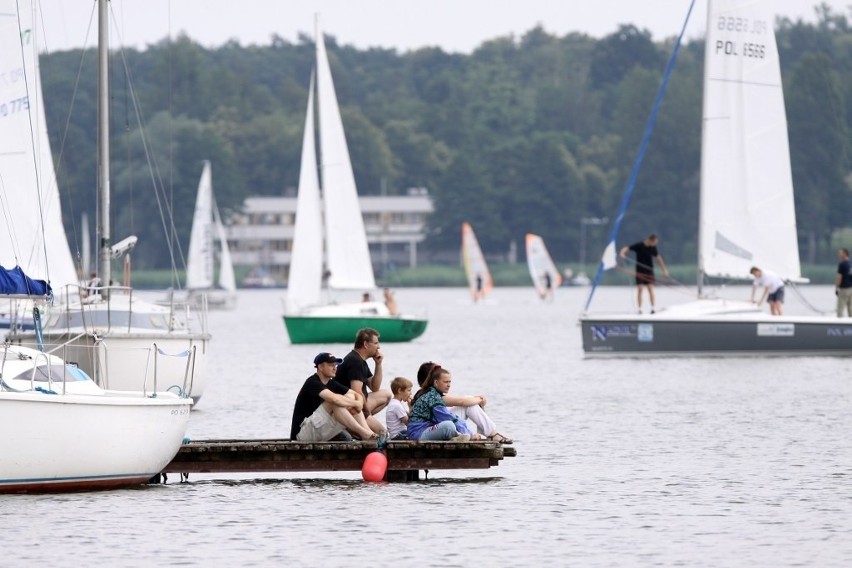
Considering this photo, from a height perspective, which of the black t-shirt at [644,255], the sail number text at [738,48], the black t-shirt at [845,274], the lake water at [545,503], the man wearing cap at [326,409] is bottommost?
the lake water at [545,503]

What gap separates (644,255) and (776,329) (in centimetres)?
303

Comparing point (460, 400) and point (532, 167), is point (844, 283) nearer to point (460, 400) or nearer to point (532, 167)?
point (460, 400)

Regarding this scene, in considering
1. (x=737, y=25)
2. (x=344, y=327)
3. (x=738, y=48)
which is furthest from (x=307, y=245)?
(x=737, y=25)

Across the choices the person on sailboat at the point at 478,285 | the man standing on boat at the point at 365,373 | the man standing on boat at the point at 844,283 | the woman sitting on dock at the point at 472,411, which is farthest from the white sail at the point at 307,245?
the person on sailboat at the point at 478,285

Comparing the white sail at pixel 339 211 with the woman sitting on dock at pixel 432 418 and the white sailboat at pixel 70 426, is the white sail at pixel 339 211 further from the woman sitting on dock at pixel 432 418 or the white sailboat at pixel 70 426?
the white sailboat at pixel 70 426

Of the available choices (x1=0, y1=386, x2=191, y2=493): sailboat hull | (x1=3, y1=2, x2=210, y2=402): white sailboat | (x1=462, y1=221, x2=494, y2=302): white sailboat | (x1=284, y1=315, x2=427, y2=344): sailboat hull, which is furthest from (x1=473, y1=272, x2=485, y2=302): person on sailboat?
(x1=0, y1=386, x2=191, y2=493): sailboat hull

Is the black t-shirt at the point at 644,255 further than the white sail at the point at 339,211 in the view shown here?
No

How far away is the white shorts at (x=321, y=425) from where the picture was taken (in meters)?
22.7

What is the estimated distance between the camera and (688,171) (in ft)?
578

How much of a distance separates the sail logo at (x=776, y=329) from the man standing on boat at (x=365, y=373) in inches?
821

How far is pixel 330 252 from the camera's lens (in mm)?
56719

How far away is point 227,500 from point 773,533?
565 centimetres

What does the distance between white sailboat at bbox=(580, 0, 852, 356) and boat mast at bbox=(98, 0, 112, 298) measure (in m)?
12.6

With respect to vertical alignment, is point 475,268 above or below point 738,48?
below
